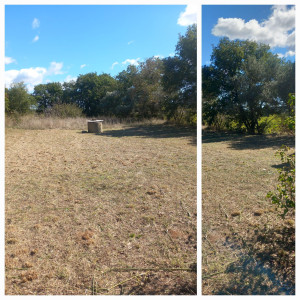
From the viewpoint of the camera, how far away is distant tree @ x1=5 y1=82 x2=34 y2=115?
7895 millimetres

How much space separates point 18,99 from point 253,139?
27.5 ft

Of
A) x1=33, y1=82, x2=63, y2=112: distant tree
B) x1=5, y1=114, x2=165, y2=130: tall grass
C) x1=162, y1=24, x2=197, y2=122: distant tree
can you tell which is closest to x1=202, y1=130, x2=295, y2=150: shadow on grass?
x1=162, y1=24, x2=197, y2=122: distant tree

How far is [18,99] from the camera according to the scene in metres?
8.16

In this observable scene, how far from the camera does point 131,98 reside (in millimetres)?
10828

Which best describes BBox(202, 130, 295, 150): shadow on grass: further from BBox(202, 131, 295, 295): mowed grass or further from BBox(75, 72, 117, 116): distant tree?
BBox(75, 72, 117, 116): distant tree

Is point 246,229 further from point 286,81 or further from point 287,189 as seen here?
point 286,81

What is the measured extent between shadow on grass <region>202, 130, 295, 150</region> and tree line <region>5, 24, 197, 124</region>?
1.92 m

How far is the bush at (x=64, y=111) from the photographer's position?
23.5ft

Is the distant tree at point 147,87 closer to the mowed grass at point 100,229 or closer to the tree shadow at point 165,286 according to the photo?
the mowed grass at point 100,229

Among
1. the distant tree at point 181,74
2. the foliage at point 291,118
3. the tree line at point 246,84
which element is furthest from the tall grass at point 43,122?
the foliage at point 291,118

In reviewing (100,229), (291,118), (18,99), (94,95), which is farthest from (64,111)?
(291,118)

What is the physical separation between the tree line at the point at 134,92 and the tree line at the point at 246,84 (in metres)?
2.19
